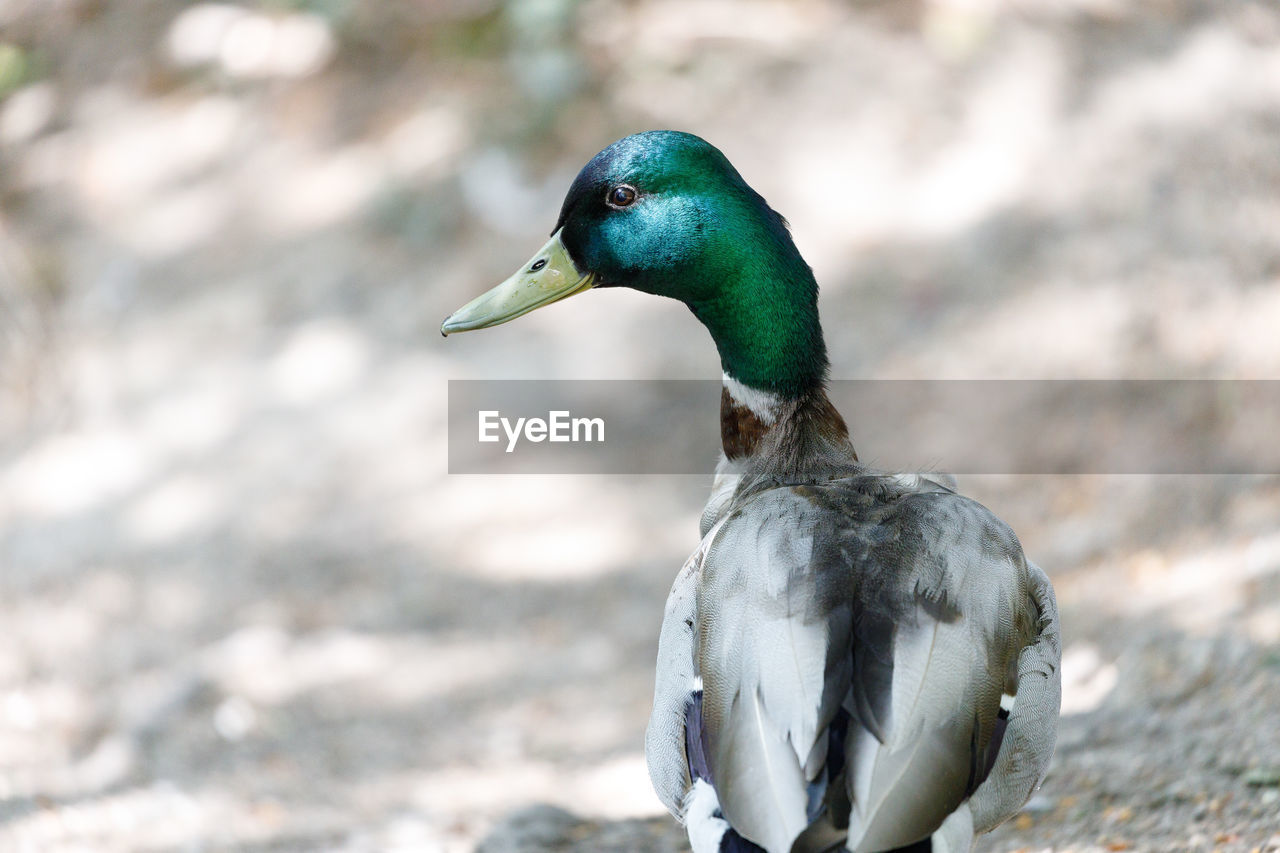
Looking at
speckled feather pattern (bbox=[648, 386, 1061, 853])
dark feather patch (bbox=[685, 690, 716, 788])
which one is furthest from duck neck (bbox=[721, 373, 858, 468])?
dark feather patch (bbox=[685, 690, 716, 788])

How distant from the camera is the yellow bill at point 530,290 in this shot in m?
2.47

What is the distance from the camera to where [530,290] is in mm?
2508

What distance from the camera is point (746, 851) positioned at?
1.71m

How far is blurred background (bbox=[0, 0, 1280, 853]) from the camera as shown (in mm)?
3430

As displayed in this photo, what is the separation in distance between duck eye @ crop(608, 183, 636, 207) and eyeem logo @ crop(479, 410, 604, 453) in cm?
290

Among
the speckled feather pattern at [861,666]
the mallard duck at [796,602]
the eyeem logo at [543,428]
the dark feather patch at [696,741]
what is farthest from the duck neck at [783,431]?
the eyeem logo at [543,428]

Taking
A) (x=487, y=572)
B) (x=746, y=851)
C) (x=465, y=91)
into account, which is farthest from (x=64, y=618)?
(x=746, y=851)

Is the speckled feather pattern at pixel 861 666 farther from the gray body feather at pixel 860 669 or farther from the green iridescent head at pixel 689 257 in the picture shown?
the green iridescent head at pixel 689 257

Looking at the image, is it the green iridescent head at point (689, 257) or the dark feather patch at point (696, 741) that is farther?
the green iridescent head at point (689, 257)

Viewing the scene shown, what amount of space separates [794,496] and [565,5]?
A: 4.84m

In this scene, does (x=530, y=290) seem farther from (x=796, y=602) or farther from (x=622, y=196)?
(x=796, y=602)

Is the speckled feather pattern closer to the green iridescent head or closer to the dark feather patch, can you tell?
the dark feather patch

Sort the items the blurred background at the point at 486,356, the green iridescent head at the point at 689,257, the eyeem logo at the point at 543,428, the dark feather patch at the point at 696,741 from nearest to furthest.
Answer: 1. the dark feather patch at the point at 696,741
2. the green iridescent head at the point at 689,257
3. the blurred background at the point at 486,356
4. the eyeem logo at the point at 543,428

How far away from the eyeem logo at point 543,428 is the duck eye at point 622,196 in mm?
2896
